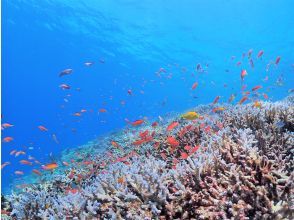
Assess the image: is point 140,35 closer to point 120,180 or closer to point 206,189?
point 120,180

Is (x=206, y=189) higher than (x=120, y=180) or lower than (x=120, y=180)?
lower

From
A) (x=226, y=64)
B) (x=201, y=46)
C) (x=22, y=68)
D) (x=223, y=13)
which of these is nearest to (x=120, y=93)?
(x=22, y=68)

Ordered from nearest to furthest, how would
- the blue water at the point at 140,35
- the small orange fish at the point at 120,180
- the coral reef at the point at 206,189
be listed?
the coral reef at the point at 206,189 < the small orange fish at the point at 120,180 < the blue water at the point at 140,35

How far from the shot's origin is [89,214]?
3.19m

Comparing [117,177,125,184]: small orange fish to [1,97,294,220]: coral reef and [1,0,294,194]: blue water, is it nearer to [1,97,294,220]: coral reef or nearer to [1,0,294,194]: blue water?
[1,97,294,220]: coral reef

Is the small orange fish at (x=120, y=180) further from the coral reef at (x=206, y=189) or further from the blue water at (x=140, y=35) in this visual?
the blue water at (x=140, y=35)

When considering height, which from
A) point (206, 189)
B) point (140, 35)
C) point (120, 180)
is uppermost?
point (140, 35)

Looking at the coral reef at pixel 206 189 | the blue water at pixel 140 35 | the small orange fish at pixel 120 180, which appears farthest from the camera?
the blue water at pixel 140 35

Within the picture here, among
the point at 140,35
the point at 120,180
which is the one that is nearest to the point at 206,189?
the point at 120,180

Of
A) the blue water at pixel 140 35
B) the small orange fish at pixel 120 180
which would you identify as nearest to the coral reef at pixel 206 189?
the small orange fish at pixel 120 180

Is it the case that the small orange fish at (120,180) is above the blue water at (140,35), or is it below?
below

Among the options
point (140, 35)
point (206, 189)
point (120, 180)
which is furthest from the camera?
point (140, 35)

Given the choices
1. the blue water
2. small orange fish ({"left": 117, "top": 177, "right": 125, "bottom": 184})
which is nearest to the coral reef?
small orange fish ({"left": 117, "top": 177, "right": 125, "bottom": 184})

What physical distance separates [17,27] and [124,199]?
67.6 metres
